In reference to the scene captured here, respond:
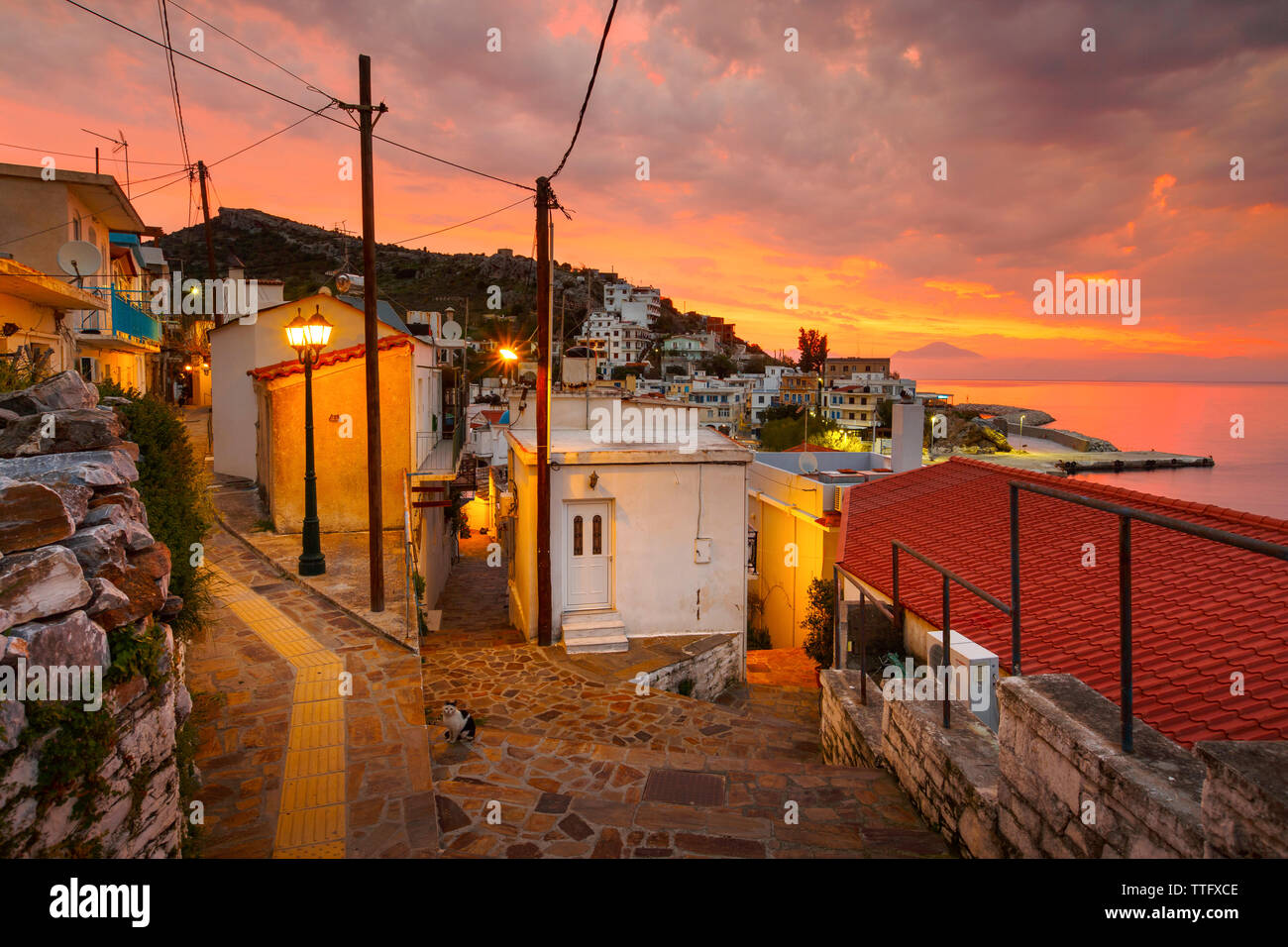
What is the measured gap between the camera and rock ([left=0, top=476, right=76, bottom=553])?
3.17 meters

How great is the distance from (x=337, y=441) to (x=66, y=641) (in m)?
11.7

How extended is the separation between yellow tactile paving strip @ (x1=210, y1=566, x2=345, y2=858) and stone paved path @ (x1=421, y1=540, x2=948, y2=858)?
861 millimetres

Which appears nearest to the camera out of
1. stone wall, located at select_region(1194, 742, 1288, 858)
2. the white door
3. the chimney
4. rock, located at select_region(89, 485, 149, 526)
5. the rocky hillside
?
stone wall, located at select_region(1194, 742, 1288, 858)

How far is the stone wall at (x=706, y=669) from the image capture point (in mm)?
10688

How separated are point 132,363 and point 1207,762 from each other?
101 feet

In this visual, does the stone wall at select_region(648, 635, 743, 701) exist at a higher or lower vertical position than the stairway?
lower

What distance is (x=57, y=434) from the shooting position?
468 cm

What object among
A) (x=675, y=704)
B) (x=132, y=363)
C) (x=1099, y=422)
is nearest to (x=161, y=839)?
(x=675, y=704)

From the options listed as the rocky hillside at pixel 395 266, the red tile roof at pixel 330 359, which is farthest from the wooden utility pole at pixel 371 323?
the rocky hillside at pixel 395 266

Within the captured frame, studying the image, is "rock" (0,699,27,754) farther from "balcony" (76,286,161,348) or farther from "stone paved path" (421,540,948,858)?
"balcony" (76,286,161,348)

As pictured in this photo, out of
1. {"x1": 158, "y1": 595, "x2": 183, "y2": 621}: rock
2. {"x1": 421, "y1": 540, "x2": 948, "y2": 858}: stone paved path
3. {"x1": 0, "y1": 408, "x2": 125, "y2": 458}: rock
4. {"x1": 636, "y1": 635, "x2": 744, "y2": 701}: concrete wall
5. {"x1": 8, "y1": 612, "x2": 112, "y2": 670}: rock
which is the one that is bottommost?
{"x1": 636, "y1": 635, "x2": 744, "y2": 701}: concrete wall

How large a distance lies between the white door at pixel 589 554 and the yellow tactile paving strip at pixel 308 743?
439cm

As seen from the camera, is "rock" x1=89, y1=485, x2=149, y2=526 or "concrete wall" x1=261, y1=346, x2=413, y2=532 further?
"concrete wall" x1=261, y1=346, x2=413, y2=532

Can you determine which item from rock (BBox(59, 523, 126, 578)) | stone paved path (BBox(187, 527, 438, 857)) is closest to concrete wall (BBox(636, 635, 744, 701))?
stone paved path (BBox(187, 527, 438, 857))
